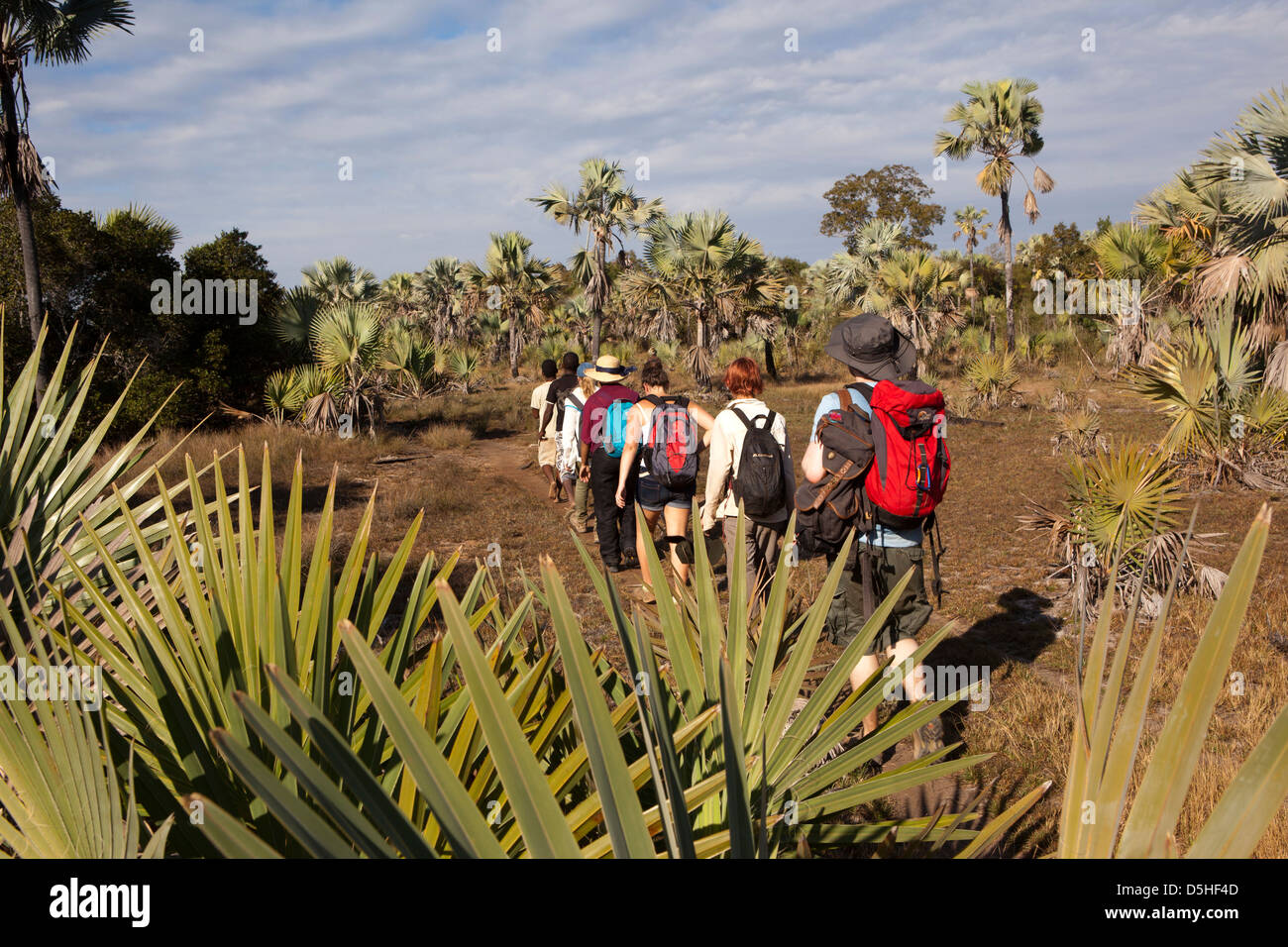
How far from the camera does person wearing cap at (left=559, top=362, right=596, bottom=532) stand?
852cm

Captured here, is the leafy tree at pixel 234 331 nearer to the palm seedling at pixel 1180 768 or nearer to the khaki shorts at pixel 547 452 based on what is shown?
the khaki shorts at pixel 547 452

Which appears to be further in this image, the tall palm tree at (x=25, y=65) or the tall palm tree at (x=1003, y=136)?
the tall palm tree at (x=1003, y=136)

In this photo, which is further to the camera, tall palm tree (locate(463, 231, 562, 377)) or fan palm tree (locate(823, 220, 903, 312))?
tall palm tree (locate(463, 231, 562, 377))

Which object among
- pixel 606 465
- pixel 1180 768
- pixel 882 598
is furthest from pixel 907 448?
pixel 606 465

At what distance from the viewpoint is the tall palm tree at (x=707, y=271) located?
26.2m

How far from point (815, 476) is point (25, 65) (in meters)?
14.1

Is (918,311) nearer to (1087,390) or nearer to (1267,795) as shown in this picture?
(1087,390)

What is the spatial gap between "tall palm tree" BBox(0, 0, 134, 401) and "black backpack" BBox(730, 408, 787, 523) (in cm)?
1132

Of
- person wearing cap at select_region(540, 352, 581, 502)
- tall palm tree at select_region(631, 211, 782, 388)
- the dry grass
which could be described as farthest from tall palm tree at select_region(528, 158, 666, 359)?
person wearing cap at select_region(540, 352, 581, 502)

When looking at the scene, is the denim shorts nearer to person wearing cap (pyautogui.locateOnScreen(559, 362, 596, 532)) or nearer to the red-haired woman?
the red-haired woman

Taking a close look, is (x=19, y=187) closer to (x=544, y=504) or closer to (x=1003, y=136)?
(x=544, y=504)

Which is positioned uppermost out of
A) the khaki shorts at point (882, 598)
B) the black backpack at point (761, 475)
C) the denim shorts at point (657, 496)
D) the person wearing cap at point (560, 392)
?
the person wearing cap at point (560, 392)

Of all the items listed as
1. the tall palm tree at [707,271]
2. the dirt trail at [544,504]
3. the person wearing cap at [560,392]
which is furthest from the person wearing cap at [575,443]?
the tall palm tree at [707,271]

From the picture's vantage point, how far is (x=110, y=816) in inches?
47.4
